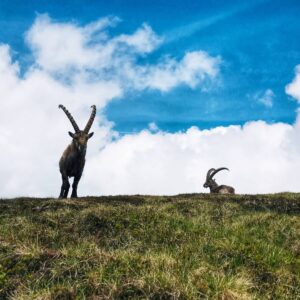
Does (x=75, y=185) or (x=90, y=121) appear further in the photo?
(x=90, y=121)

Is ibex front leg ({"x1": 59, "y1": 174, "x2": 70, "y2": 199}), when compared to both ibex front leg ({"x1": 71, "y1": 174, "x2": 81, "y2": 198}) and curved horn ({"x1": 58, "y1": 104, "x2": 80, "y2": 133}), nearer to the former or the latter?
ibex front leg ({"x1": 71, "y1": 174, "x2": 81, "y2": 198})

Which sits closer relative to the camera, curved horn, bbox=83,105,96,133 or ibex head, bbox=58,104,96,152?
ibex head, bbox=58,104,96,152

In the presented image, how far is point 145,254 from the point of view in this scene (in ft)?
32.9

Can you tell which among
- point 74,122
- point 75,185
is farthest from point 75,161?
point 74,122

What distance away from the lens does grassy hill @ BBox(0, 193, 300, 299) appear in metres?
8.22

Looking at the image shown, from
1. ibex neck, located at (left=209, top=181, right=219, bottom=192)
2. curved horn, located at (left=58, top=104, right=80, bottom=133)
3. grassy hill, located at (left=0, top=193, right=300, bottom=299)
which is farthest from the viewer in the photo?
ibex neck, located at (left=209, top=181, right=219, bottom=192)

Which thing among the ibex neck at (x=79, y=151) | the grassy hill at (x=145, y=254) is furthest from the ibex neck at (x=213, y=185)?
the grassy hill at (x=145, y=254)

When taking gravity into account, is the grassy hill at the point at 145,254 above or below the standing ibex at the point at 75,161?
below

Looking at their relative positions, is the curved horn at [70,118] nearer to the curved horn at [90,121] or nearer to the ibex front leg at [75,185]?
the curved horn at [90,121]

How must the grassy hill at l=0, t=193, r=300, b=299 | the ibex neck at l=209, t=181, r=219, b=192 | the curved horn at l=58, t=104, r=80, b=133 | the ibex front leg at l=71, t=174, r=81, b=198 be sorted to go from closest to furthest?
the grassy hill at l=0, t=193, r=300, b=299 → the ibex front leg at l=71, t=174, r=81, b=198 → the curved horn at l=58, t=104, r=80, b=133 → the ibex neck at l=209, t=181, r=219, b=192

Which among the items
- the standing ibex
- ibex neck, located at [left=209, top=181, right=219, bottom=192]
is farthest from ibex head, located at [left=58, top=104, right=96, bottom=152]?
ibex neck, located at [left=209, top=181, right=219, bottom=192]

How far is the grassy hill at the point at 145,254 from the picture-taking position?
822 cm

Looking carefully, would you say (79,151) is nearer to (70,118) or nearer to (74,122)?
(74,122)

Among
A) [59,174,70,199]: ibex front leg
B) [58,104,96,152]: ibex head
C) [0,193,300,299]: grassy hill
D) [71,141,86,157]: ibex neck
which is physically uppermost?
[58,104,96,152]: ibex head
